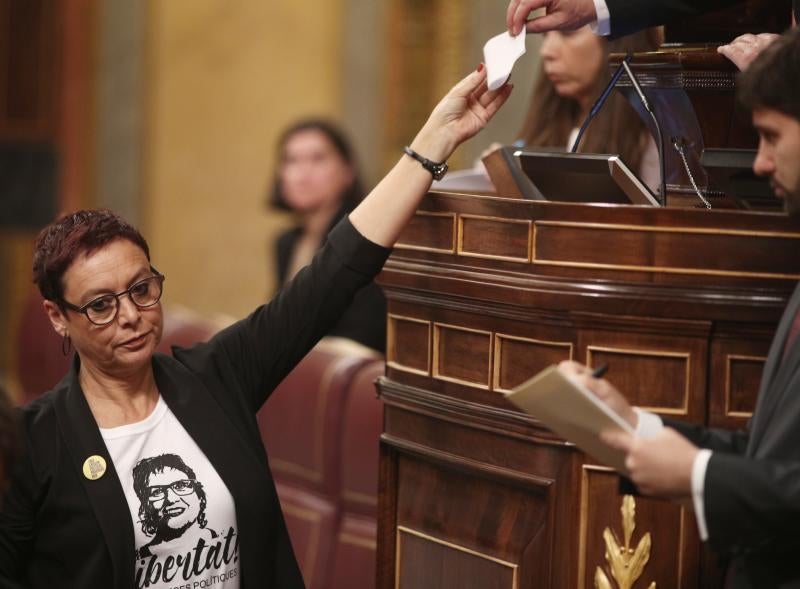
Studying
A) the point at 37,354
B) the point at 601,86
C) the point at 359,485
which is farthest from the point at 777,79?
the point at 37,354

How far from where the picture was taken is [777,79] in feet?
5.67

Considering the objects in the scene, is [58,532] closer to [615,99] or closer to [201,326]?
[615,99]

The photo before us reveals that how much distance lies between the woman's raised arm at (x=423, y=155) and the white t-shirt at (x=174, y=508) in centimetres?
52

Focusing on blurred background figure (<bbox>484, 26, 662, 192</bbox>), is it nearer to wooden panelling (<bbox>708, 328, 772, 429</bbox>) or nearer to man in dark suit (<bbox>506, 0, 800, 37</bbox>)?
man in dark suit (<bbox>506, 0, 800, 37</bbox>)

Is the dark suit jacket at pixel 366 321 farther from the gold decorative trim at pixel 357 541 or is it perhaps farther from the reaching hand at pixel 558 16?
the reaching hand at pixel 558 16

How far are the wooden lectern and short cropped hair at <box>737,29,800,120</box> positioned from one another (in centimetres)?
41

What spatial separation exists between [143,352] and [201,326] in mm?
2440

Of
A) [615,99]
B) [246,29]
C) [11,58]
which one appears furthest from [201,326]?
[11,58]

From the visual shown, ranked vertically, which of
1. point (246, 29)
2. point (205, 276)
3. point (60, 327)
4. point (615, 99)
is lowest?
point (205, 276)

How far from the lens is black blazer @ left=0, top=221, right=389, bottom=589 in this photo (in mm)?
2248

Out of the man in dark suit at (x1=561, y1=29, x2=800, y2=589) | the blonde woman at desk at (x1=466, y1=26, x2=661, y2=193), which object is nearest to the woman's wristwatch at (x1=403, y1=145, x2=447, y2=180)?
the blonde woman at desk at (x1=466, y1=26, x2=661, y2=193)

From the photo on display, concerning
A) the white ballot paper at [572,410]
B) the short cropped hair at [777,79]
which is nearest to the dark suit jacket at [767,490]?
the white ballot paper at [572,410]

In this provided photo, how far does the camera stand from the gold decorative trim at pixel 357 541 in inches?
147

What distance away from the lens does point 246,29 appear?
7.45 meters
